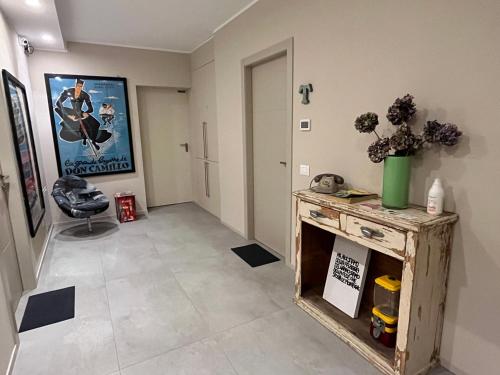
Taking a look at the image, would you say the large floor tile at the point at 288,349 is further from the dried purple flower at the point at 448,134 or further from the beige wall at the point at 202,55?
the beige wall at the point at 202,55

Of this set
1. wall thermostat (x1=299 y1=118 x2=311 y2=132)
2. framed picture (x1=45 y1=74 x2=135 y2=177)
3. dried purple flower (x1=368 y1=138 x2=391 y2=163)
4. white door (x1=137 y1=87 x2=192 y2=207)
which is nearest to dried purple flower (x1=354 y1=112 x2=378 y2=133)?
dried purple flower (x1=368 y1=138 x2=391 y2=163)

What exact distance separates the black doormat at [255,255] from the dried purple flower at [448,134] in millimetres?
2083

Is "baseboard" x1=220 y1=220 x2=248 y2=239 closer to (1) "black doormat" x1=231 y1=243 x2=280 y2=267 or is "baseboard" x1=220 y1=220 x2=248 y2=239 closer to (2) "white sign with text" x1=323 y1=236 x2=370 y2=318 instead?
(1) "black doormat" x1=231 y1=243 x2=280 y2=267

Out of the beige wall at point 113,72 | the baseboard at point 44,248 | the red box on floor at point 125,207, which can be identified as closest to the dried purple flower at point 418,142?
the baseboard at point 44,248

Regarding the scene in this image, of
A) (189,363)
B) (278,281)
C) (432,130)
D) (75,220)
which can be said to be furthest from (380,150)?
(75,220)

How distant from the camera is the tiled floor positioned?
1.82 m

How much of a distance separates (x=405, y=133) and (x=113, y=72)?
437 cm

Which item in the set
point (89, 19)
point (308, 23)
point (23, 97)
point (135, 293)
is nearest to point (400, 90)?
point (308, 23)

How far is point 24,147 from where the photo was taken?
300 centimetres

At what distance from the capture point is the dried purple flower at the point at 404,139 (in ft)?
5.35

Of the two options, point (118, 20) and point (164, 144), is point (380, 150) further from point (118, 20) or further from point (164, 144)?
point (164, 144)

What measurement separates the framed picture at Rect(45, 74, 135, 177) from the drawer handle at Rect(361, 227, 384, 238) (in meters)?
4.14

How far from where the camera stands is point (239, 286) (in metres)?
2.69

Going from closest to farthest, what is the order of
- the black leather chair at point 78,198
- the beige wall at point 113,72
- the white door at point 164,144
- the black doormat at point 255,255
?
the black doormat at point 255,255, the black leather chair at point 78,198, the beige wall at point 113,72, the white door at point 164,144
